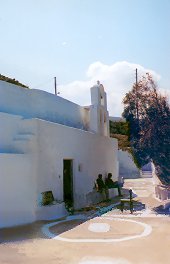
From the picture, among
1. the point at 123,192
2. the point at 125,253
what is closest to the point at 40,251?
the point at 125,253

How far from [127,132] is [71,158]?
21.1 m

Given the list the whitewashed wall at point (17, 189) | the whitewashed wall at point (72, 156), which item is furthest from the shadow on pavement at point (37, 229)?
the whitewashed wall at point (72, 156)

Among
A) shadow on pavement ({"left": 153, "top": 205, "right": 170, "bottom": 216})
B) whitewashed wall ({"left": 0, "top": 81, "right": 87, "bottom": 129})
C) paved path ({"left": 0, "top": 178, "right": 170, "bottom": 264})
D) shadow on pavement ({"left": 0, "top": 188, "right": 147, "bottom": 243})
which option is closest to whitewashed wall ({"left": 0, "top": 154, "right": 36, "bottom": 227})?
shadow on pavement ({"left": 0, "top": 188, "right": 147, "bottom": 243})

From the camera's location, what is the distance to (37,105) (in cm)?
1423

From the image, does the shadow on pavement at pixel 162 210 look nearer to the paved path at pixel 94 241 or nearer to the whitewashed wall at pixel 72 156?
the paved path at pixel 94 241

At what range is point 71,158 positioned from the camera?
1404 centimetres

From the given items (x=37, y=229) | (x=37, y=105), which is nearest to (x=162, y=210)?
(x=37, y=229)

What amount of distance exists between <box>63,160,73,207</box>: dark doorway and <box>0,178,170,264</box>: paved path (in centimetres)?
204

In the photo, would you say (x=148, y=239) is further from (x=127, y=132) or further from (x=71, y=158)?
(x=127, y=132)

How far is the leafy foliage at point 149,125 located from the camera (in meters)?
30.4

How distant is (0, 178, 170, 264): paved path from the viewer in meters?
7.00

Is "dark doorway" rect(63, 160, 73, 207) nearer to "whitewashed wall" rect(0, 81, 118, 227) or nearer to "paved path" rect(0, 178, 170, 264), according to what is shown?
"whitewashed wall" rect(0, 81, 118, 227)

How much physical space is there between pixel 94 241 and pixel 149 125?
2468cm

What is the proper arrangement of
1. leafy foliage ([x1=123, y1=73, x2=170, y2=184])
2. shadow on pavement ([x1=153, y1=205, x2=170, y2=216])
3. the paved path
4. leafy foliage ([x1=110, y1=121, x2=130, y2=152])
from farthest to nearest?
leafy foliage ([x1=110, y1=121, x2=130, y2=152]), leafy foliage ([x1=123, y1=73, x2=170, y2=184]), shadow on pavement ([x1=153, y1=205, x2=170, y2=216]), the paved path
